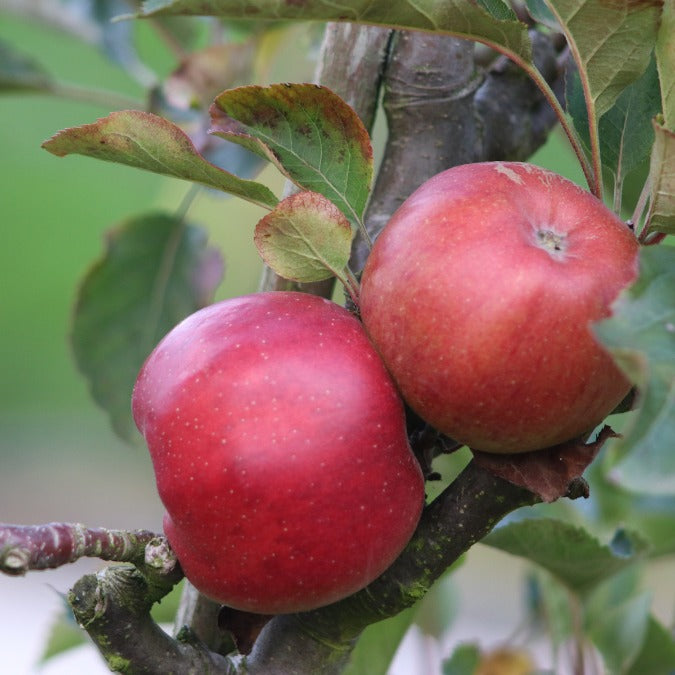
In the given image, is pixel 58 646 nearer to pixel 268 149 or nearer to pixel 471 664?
pixel 471 664

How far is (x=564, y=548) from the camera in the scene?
71 centimetres

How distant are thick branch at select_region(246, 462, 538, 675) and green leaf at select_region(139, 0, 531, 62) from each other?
0.75ft

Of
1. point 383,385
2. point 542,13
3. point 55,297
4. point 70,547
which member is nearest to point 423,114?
point 542,13

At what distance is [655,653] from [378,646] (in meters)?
0.24

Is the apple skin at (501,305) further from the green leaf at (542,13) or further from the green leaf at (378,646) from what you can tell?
the green leaf at (378,646)

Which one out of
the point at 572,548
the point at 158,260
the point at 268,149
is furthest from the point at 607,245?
the point at 158,260

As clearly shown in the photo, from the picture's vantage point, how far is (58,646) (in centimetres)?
92

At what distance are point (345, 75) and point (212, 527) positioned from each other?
34cm

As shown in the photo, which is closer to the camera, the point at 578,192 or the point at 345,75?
the point at 578,192

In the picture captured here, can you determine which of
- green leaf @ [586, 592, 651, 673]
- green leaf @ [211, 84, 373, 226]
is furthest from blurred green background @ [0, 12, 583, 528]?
green leaf @ [211, 84, 373, 226]

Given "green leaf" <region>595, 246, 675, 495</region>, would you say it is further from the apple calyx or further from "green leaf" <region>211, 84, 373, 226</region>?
"green leaf" <region>211, 84, 373, 226</region>

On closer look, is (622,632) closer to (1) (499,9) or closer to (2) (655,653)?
(2) (655,653)

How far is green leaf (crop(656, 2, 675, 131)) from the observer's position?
483 millimetres

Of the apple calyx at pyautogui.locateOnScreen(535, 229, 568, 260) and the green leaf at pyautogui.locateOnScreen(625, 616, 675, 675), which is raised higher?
the apple calyx at pyautogui.locateOnScreen(535, 229, 568, 260)
